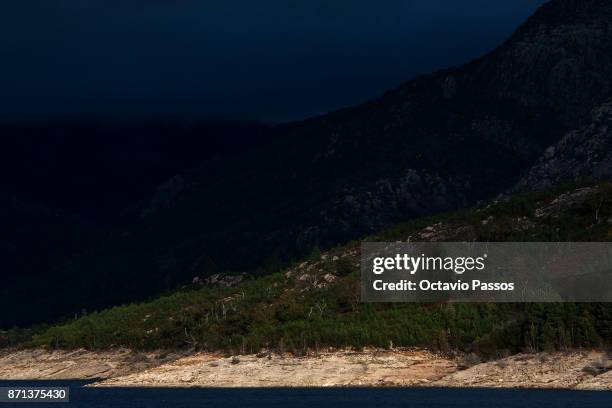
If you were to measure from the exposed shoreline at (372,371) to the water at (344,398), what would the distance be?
3.56 meters

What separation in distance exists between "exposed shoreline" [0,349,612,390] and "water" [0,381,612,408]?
3563 mm

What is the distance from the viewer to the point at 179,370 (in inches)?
6412

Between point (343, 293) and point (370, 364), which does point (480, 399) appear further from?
point (343, 293)

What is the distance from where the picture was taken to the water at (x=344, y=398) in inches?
4343

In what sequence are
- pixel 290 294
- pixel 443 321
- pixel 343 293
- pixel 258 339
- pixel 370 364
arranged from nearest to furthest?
pixel 370 364 → pixel 443 321 → pixel 258 339 → pixel 343 293 → pixel 290 294

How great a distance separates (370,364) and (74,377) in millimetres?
64356

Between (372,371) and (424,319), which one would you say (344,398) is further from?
(424,319)

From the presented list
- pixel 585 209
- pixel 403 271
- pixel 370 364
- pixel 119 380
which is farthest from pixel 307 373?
pixel 585 209

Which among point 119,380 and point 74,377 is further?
point 74,377

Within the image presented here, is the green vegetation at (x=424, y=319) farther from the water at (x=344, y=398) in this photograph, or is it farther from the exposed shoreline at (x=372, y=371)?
the water at (x=344, y=398)

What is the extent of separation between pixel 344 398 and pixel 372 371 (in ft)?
67.4

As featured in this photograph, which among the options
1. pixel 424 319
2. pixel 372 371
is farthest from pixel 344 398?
pixel 424 319

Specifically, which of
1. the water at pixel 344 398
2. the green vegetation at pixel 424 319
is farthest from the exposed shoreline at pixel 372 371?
the water at pixel 344 398

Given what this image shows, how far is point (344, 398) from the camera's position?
400 feet
